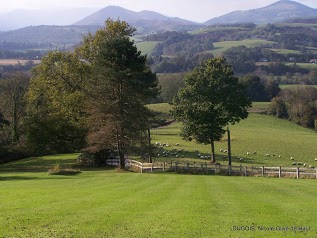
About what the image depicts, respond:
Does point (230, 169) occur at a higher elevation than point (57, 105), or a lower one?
lower

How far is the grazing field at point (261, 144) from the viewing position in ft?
191

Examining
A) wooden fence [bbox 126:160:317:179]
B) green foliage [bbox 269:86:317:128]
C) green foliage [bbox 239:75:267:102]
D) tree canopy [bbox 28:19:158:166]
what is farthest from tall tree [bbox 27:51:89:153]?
green foliage [bbox 239:75:267:102]

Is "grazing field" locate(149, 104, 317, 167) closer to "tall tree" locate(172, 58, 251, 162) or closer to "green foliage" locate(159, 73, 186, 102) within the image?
"tall tree" locate(172, 58, 251, 162)

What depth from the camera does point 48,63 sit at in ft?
163

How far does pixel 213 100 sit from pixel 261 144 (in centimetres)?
2549

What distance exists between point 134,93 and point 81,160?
12.3 metres

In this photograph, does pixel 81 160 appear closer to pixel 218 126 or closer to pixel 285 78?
pixel 218 126

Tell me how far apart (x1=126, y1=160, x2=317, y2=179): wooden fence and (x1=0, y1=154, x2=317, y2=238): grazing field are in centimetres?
1039

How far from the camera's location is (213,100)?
163 feet

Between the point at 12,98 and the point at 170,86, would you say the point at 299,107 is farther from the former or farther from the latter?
the point at 12,98

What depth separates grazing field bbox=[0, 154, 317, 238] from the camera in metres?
13.9

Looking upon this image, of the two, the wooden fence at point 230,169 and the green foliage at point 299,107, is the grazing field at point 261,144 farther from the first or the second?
the wooden fence at point 230,169

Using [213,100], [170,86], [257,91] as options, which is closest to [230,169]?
[213,100]

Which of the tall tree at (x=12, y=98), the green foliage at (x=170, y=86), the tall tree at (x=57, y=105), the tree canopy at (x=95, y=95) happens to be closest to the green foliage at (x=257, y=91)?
the green foliage at (x=170, y=86)
